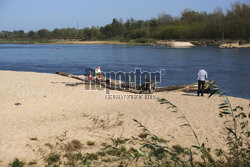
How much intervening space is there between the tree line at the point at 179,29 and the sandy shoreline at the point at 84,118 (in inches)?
3233

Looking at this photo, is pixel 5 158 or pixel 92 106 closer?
pixel 5 158

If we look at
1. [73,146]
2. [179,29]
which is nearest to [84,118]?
[73,146]

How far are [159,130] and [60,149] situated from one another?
3.72 metres

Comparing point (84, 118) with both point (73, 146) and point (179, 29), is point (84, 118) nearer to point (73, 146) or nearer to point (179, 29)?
point (73, 146)

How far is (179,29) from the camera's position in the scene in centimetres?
11250

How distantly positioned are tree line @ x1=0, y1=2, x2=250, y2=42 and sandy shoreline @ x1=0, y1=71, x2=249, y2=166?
82123 millimetres

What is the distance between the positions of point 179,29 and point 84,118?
348ft

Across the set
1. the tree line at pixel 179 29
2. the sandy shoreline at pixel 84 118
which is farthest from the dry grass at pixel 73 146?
the tree line at pixel 179 29

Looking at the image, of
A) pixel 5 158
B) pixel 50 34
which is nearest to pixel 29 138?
pixel 5 158

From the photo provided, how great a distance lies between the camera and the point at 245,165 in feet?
14.5

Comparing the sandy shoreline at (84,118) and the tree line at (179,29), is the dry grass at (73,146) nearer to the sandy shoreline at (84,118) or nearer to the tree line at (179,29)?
the sandy shoreline at (84,118)

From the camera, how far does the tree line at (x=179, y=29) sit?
9275 cm

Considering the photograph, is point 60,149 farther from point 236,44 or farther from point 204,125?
point 236,44

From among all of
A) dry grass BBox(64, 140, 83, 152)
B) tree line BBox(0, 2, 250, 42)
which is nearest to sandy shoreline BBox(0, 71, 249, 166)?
dry grass BBox(64, 140, 83, 152)
